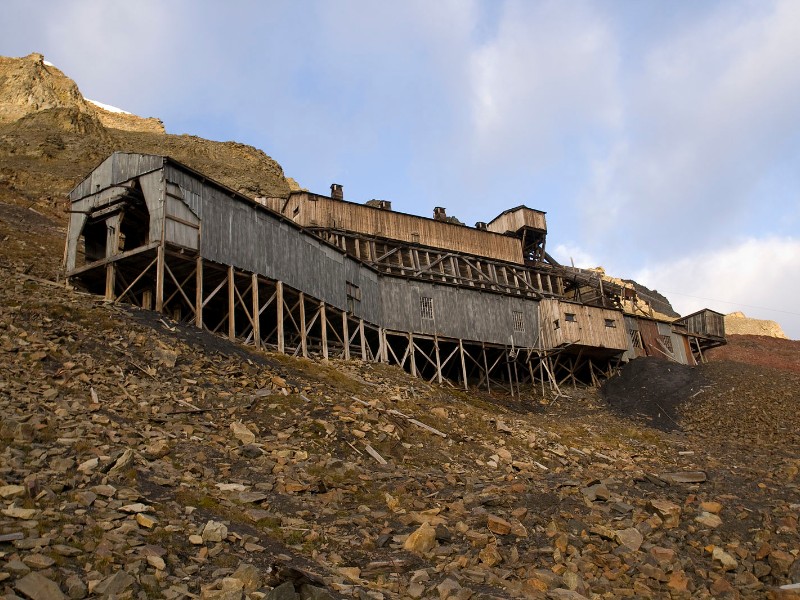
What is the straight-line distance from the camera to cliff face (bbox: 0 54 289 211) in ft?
157

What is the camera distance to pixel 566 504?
1326cm

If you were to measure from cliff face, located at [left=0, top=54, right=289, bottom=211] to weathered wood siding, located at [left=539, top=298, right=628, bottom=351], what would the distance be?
23280 millimetres

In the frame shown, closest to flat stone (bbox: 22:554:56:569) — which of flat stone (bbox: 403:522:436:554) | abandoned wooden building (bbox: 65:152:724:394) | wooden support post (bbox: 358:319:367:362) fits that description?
flat stone (bbox: 403:522:436:554)

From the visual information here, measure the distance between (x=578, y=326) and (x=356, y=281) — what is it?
15.7 m

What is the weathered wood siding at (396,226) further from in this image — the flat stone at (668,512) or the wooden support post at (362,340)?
the flat stone at (668,512)

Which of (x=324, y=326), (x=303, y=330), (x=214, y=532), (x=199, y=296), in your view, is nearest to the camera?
(x=214, y=532)

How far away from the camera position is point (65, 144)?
183 ft

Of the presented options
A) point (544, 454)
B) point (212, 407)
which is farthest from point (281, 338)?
point (544, 454)

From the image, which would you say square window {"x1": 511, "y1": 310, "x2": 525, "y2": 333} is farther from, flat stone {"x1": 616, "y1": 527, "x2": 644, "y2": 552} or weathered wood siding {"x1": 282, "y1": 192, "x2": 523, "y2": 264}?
flat stone {"x1": 616, "y1": 527, "x2": 644, "y2": 552}

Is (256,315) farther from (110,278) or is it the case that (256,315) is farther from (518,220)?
(518,220)

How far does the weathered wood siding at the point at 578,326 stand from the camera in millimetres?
40719

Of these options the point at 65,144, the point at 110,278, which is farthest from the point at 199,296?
the point at 65,144

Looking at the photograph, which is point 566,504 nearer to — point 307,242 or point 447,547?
point 447,547

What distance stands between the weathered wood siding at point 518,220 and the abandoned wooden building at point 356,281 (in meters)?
0.09
